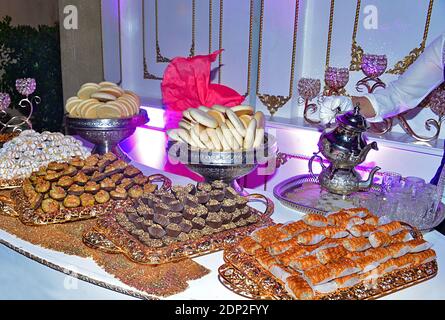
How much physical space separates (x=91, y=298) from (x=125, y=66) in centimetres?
324

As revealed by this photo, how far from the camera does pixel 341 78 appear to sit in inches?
85.7

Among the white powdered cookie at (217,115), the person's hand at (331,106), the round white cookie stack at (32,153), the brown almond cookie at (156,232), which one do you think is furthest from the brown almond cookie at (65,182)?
the person's hand at (331,106)

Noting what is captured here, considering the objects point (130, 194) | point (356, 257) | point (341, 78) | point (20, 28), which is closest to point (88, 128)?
point (130, 194)

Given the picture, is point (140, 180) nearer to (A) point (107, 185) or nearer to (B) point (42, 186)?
(A) point (107, 185)

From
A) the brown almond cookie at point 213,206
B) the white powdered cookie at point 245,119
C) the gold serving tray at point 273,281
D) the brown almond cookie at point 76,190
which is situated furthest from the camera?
the white powdered cookie at point 245,119

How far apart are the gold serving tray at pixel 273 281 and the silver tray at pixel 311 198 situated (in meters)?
0.32

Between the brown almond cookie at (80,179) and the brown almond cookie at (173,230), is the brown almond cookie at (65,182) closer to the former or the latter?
the brown almond cookie at (80,179)

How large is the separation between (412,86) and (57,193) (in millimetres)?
1537

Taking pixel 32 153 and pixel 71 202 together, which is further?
pixel 32 153

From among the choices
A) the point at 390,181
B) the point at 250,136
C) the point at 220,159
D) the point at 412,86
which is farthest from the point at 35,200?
the point at 412,86

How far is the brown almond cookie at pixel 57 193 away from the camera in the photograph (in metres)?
1.08

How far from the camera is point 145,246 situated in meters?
0.87

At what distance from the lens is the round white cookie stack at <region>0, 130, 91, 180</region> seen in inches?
51.4

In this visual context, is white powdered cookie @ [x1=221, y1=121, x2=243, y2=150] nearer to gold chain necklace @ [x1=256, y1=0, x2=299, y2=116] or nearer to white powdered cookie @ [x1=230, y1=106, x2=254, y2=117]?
white powdered cookie @ [x1=230, y1=106, x2=254, y2=117]
